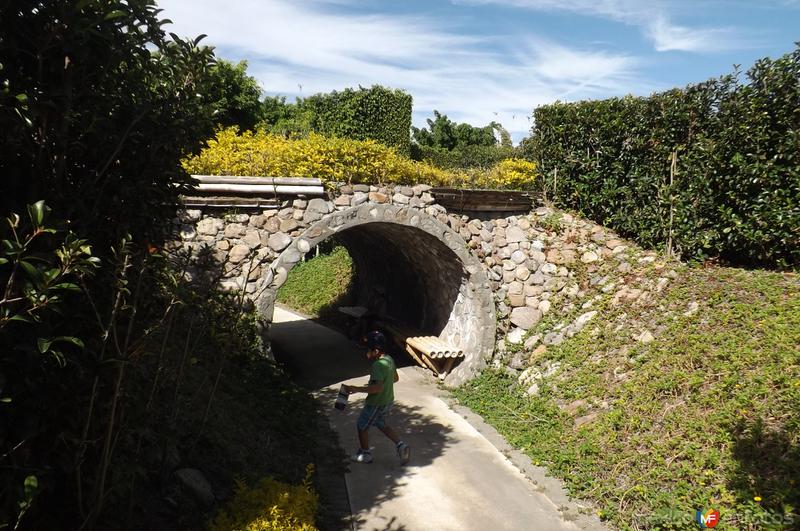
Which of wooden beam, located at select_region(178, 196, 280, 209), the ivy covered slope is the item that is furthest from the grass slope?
the ivy covered slope

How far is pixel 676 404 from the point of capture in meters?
6.49

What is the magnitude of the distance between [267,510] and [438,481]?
275 cm

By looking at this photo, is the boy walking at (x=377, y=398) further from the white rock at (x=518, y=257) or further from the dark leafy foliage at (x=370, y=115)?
the dark leafy foliage at (x=370, y=115)

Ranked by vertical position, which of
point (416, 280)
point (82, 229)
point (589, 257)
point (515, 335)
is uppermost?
point (82, 229)

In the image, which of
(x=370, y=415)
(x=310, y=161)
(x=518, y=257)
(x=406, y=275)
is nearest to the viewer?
(x=370, y=415)

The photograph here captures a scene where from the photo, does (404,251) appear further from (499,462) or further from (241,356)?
(499,462)

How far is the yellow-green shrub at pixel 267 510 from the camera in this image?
14.1 feet

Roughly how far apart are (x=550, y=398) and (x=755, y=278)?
3.46 metres

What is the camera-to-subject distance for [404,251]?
12.6m

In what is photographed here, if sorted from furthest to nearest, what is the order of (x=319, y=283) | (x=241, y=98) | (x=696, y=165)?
(x=319, y=283) < (x=241, y=98) < (x=696, y=165)

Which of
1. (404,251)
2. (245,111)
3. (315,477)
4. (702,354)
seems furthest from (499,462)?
(245,111)

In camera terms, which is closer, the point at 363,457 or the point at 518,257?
the point at 363,457

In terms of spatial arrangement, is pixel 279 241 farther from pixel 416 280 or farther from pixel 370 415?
pixel 416 280

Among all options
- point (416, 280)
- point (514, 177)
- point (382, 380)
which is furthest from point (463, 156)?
point (382, 380)
